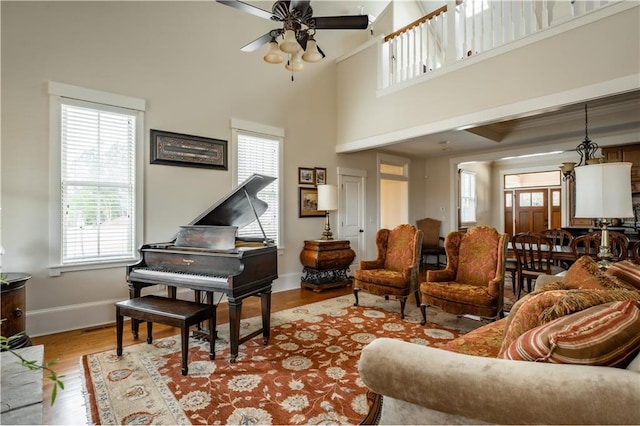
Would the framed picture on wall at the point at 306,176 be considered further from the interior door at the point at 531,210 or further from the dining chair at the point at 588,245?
the interior door at the point at 531,210

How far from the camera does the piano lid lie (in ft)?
9.62

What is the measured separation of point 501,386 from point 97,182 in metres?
4.07

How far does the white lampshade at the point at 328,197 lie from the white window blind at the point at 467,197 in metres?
4.41

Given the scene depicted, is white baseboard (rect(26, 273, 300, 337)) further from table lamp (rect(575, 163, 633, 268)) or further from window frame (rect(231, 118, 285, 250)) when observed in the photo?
table lamp (rect(575, 163, 633, 268))

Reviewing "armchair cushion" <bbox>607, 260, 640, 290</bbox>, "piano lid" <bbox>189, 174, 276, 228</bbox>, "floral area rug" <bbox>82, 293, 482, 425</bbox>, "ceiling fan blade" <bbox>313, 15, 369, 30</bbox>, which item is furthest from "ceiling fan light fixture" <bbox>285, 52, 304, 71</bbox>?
"armchair cushion" <bbox>607, 260, 640, 290</bbox>

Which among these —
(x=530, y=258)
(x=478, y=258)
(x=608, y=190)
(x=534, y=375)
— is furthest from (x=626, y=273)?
(x=530, y=258)

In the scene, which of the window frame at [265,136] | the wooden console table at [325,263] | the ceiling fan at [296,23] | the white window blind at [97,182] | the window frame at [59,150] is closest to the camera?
the ceiling fan at [296,23]

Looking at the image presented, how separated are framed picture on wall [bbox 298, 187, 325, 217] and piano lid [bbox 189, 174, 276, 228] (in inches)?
80.8

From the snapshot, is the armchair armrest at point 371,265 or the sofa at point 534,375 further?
the armchair armrest at point 371,265

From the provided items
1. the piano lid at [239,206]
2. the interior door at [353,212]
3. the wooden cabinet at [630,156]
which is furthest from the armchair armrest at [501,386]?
the wooden cabinet at [630,156]

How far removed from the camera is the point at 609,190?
2.25m

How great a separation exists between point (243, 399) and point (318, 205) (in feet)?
11.5

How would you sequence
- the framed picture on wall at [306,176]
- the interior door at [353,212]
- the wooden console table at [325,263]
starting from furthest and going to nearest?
the interior door at [353,212] → the framed picture on wall at [306,176] → the wooden console table at [325,263]

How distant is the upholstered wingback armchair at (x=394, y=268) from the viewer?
3.73 metres
